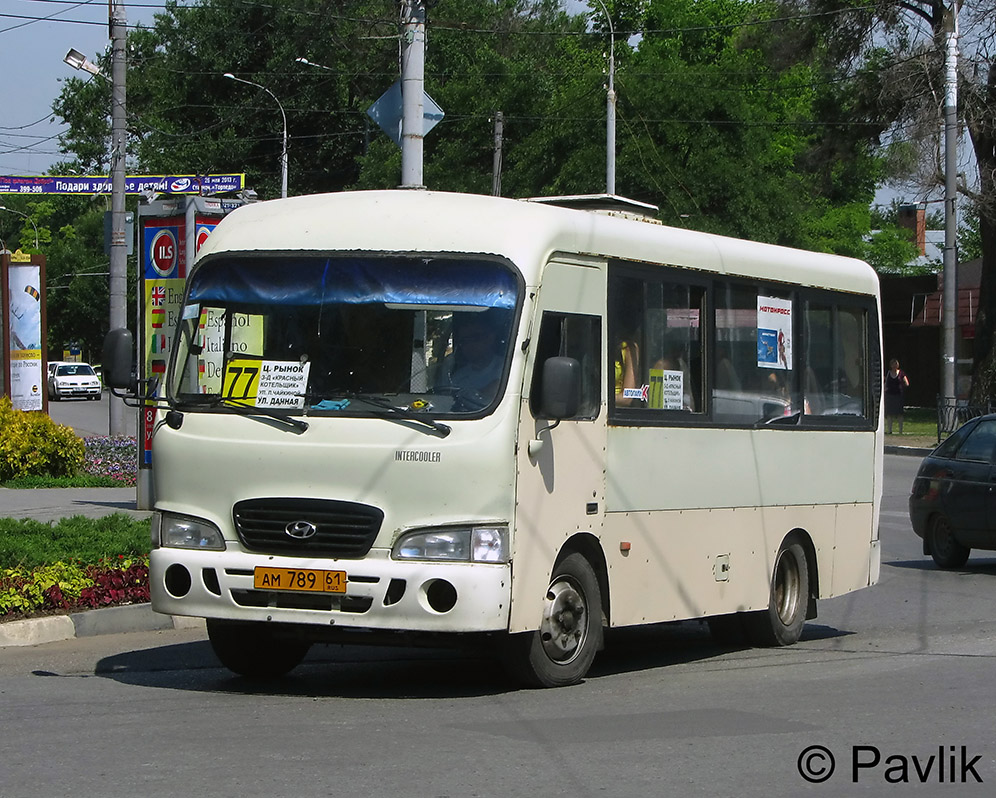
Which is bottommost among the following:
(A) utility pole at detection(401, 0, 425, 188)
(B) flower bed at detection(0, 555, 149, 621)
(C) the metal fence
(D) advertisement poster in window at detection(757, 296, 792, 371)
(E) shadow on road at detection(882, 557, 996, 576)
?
(E) shadow on road at detection(882, 557, 996, 576)

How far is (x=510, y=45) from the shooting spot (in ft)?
196

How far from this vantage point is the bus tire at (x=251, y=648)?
28.9 ft

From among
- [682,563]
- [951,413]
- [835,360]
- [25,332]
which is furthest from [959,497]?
[951,413]

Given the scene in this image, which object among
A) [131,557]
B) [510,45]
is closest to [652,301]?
[131,557]

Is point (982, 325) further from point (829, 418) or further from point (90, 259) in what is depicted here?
point (90, 259)

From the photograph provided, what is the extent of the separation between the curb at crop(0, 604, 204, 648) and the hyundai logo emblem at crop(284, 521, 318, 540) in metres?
2.32

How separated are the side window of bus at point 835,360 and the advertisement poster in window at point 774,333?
0.28m

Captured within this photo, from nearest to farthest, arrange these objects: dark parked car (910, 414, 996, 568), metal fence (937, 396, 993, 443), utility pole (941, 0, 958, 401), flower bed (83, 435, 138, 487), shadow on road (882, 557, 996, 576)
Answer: dark parked car (910, 414, 996, 568) → shadow on road (882, 557, 996, 576) → flower bed (83, 435, 138, 487) → utility pole (941, 0, 958, 401) → metal fence (937, 396, 993, 443)

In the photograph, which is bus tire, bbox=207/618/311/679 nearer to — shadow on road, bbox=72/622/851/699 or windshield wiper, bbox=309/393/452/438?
shadow on road, bbox=72/622/851/699

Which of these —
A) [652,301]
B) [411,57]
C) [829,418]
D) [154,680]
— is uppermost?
[411,57]

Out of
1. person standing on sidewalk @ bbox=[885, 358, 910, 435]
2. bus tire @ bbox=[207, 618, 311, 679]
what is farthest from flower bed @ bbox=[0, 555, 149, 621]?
person standing on sidewalk @ bbox=[885, 358, 910, 435]

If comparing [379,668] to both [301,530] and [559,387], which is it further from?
[559,387]

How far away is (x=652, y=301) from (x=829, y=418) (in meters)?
2.52

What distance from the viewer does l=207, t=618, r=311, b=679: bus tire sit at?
881 cm
